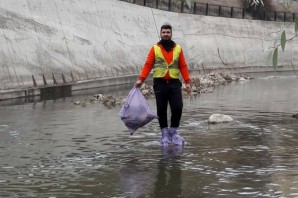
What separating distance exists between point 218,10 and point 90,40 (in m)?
16.6

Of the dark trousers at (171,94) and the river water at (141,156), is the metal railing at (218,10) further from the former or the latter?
the dark trousers at (171,94)

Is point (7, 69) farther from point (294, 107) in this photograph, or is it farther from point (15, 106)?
point (294, 107)

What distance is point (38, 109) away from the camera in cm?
1495

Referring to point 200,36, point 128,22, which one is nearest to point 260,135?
point 128,22

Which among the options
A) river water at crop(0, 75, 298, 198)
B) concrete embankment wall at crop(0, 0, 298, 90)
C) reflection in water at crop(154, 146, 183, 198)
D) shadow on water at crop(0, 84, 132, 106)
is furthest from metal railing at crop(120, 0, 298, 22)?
reflection in water at crop(154, 146, 183, 198)

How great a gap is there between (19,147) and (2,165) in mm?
1381

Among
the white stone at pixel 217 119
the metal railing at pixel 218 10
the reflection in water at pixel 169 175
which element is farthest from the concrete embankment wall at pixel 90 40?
the reflection in water at pixel 169 175

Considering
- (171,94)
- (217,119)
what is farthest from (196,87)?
(171,94)

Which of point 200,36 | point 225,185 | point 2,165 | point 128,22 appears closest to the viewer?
point 225,185

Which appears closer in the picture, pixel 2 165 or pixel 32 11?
pixel 2 165

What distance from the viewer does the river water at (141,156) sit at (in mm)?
7191

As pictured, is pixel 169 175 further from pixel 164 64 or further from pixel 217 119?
pixel 217 119

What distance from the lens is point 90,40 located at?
22.3m

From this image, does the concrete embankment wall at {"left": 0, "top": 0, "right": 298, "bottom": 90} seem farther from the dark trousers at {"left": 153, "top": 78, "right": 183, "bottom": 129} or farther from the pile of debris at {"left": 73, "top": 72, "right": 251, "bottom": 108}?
the dark trousers at {"left": 153, "top": 78, "right": 183, "bottom": 129}
